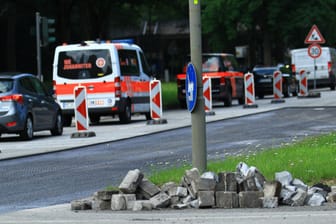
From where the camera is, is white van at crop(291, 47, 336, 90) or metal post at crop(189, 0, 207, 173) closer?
metal post at crop(189, 0, 207, 173)

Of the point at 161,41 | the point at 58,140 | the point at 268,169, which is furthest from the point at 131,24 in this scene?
the point at 268,169

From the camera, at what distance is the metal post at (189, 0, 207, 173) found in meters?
12.4

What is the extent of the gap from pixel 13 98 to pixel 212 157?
810cm

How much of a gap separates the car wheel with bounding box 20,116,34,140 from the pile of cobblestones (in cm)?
1272

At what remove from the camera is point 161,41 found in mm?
96438

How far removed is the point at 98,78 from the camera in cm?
2966

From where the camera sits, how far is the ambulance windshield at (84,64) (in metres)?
29.7

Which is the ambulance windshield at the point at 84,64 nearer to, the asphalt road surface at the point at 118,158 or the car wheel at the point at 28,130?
the asphalt road surface at the point at 118,158

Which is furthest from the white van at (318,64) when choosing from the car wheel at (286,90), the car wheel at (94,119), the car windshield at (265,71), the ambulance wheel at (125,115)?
the ambulance wheel at (125,115)

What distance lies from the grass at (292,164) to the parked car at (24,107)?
890 cm

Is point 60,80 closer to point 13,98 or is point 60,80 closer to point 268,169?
point 13,98

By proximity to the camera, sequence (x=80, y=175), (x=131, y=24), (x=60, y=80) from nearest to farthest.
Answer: (x=80, y=175), (x=60, y=80), (x=131, y=24)

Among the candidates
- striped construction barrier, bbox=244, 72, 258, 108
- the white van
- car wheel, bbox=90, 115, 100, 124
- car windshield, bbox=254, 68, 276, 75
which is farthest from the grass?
the white van

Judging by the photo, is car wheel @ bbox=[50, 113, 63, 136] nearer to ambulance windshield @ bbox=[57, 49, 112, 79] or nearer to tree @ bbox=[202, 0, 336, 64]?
ambulance windshield @ bbox=[57, 49, 112, 79]
